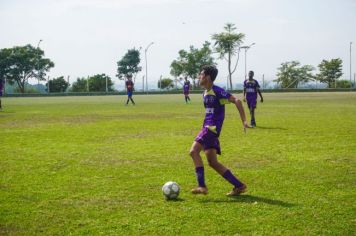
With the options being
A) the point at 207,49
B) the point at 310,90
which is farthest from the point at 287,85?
the point at 207,49

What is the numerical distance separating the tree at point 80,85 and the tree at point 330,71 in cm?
4288

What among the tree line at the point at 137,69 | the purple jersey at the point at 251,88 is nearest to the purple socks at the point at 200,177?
the purple jersey at the point at 251,88

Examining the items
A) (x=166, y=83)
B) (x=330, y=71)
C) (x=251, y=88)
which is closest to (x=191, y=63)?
(x=166, y=83)

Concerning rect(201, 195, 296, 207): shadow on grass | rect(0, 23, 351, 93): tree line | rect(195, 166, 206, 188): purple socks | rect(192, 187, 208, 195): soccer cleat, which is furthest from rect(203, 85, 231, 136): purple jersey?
rect(0, 23, 351, 93): tree line

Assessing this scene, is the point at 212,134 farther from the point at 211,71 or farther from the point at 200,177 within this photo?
the point at 211,71

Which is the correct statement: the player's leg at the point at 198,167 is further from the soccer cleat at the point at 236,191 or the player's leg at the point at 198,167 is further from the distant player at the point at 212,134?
the soccer cleat at the point at 236,191

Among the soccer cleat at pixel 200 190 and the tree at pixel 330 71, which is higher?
the tree at pixel 330 71

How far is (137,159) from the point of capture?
967 centimetres

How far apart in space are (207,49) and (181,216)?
3385 inches

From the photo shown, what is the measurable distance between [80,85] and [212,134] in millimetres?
71399

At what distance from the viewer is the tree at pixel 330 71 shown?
80.7 m

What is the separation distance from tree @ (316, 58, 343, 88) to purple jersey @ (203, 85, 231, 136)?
79.0 meters

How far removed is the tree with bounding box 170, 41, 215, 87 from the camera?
87.9 meters

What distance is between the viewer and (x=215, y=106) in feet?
22.2
